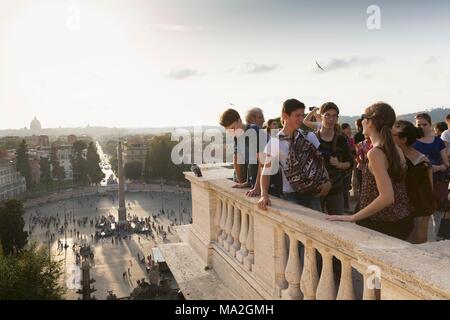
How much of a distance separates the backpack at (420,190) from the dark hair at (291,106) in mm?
1089

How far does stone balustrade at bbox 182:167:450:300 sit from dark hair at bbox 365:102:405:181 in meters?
0.50

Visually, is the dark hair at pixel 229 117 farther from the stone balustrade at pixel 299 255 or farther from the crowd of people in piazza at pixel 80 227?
the crowd of people in piazza at pixel 80 227

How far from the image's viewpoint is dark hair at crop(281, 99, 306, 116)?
377 centimetres

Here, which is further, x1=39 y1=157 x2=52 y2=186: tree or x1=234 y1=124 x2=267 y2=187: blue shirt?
x1=39 y1=157 x2=52 y2=186: tree

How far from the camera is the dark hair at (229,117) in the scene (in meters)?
4.65

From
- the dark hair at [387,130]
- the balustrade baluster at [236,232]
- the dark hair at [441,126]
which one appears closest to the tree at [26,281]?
the balustrade baluster at [236,232]

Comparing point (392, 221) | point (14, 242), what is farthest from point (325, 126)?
point (14, 242)

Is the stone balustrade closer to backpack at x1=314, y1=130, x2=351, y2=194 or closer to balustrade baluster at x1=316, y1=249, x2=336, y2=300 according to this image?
balustrade baluster at x1=316, y1=249, x2=336, y2=300

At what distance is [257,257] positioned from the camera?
387cm

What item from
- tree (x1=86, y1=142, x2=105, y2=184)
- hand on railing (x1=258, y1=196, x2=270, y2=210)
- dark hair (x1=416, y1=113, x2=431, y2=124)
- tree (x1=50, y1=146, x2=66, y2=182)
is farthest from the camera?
tree (x1=50, y1=146, x2=66, y2=182)

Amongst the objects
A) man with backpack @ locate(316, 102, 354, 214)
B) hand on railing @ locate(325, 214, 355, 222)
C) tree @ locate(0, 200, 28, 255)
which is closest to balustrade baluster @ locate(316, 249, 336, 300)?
hand on railing @ locate(325, 214, 355, 222)

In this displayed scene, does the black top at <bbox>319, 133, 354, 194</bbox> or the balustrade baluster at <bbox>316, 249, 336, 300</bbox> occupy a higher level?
the black top at <bbox>319, 133, 354, 194</bbox>

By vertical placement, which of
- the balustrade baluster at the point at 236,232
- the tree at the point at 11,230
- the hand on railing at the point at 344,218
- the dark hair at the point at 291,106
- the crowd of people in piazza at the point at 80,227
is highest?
the dark hair at the point at 291,106
